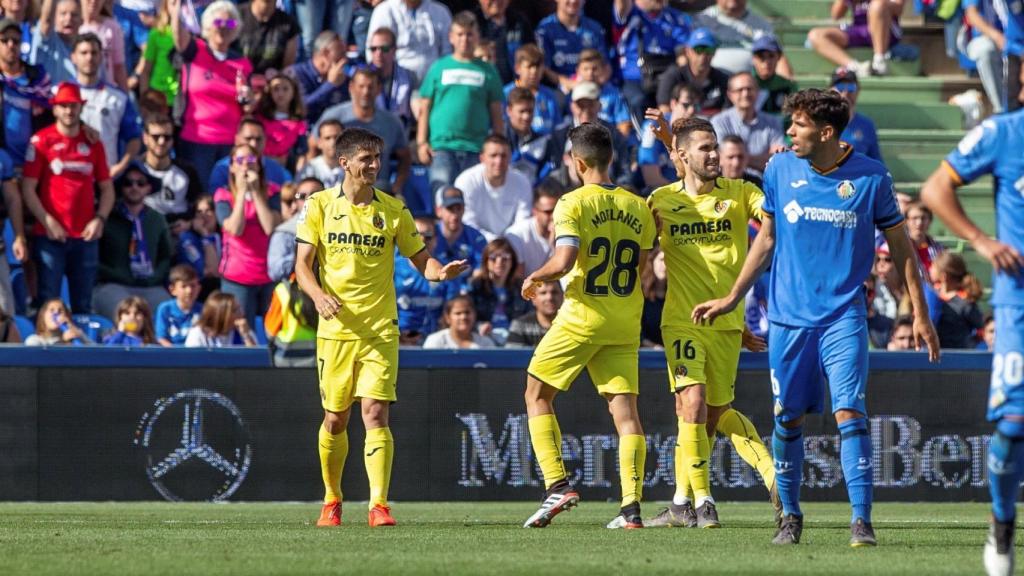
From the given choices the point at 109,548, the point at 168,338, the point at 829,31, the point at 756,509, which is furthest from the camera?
the point at 829,31

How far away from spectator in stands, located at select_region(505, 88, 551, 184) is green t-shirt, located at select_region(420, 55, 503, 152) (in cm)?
30

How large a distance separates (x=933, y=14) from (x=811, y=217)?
583 inches

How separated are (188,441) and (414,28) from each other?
6568 millimetres

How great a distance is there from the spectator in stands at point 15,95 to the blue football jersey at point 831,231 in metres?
9.46

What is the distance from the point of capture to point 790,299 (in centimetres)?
861

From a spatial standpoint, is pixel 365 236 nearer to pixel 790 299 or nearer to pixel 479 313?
pixel 790 299

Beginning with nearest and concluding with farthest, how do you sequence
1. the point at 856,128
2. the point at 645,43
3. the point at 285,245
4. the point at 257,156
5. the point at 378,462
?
the point at 378,462
the point at 285,245
the point at 257,156
the point at 856,128
the point at 645,43

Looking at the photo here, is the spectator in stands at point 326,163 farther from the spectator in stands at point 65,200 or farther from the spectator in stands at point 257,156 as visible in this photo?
the spectator in stands at point 65,200

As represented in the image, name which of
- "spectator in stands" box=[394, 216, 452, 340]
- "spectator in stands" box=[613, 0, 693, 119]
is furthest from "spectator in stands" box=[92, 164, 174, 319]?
"spectator in stands" box=[613, 0, 693, 119]

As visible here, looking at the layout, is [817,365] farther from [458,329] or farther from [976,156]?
[458,329]

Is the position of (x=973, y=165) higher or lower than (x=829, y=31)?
lower

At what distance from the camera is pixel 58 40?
1709cm

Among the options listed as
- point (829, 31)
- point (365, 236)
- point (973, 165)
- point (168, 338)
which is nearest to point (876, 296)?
point (829, 31)

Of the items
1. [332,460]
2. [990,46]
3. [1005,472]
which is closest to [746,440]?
[332,460]
